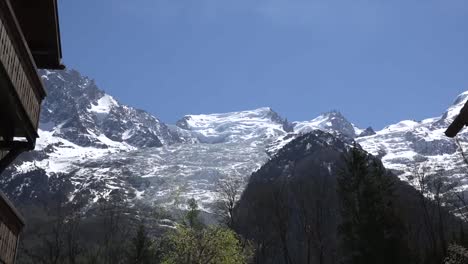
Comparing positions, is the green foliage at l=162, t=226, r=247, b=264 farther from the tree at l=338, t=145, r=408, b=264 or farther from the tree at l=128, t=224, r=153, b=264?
the tree at l=128, t=224, r=153, b=264

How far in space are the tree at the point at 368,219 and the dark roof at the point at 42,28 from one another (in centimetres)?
3912

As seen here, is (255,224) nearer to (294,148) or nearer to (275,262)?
(275,262)

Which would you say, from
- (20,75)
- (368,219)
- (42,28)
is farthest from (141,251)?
(20,75)

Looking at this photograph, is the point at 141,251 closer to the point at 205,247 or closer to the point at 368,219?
the point at 205,247

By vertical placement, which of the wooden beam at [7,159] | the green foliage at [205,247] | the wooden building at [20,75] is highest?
the green foliage at [205,247]

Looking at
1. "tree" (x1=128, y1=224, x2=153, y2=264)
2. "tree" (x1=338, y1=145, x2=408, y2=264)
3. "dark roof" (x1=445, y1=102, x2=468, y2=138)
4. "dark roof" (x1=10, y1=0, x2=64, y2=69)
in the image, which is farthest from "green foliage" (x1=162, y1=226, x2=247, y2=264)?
"dark roof" (x1=445, y1=102, x2=468, y2=138)

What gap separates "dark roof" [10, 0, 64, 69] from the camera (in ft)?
48.8

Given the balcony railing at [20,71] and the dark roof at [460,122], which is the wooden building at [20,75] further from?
the dark roof at [460,122]

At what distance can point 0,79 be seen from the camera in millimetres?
10391

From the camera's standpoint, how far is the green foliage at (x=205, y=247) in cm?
5400

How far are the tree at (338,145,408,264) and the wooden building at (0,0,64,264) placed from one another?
39666mm

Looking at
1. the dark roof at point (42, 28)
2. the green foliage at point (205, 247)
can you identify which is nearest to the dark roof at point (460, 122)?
the dark roof at point (42, 28)

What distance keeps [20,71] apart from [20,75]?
8 cm

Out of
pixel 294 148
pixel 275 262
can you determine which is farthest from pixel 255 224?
pixel 294 148
